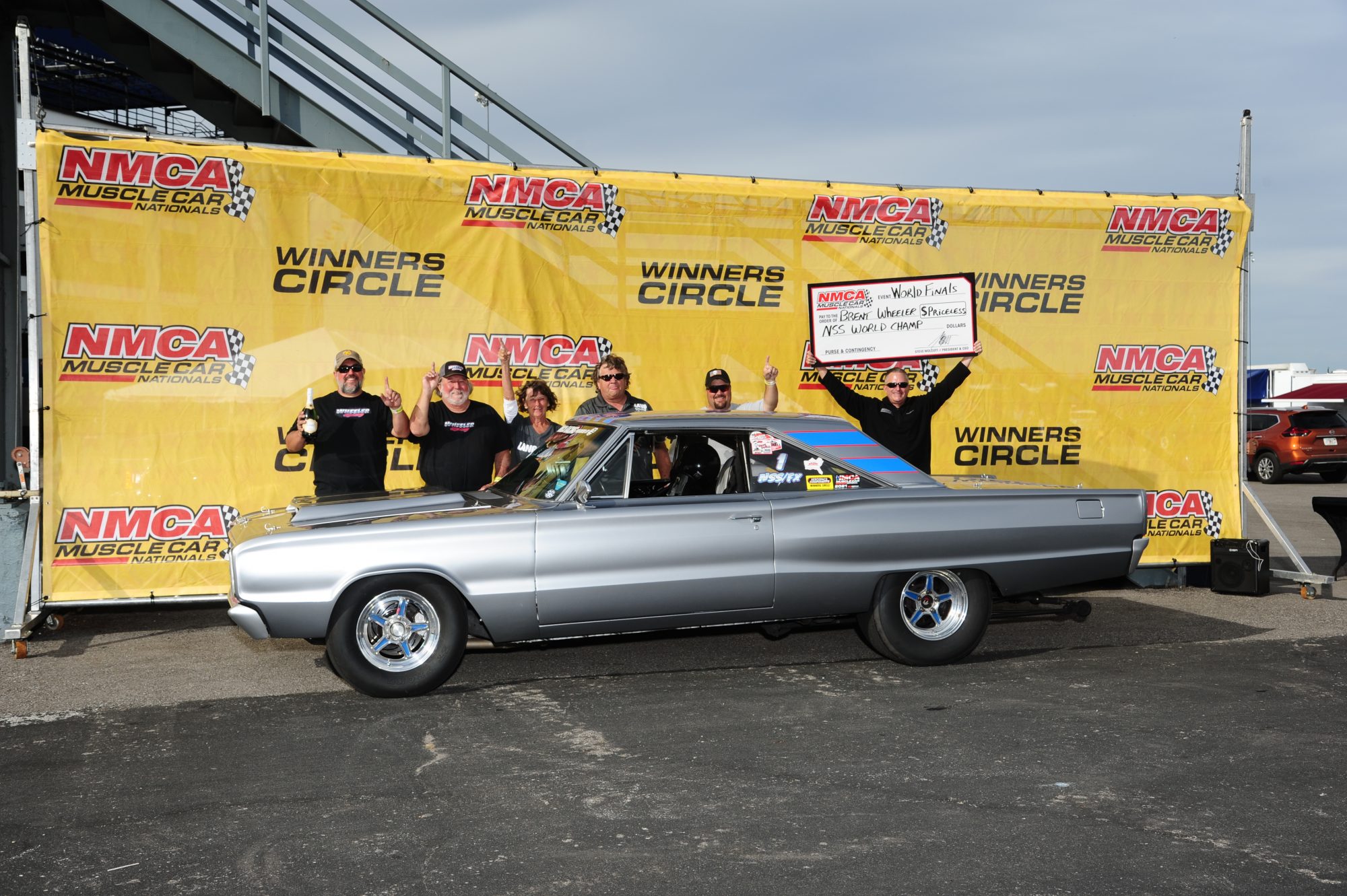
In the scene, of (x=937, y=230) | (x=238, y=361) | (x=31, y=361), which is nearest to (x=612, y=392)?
(x=238, y=361)

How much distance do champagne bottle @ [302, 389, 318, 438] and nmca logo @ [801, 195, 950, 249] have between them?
3.98m

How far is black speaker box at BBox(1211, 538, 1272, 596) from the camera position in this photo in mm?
9430

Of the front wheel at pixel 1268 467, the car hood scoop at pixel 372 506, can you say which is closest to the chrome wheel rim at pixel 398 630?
the car hood scoop at pixel 372 506

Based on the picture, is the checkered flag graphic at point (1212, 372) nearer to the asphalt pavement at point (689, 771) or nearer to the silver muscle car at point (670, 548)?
the asphalt pavement at point (689, 771)

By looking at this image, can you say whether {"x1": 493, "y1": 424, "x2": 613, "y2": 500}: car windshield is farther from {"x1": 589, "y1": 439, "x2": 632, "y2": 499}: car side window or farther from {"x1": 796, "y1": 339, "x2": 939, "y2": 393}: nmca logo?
{"x1": 796, "y1": 339, "x2": 939, "y2": 393}: nmca logo

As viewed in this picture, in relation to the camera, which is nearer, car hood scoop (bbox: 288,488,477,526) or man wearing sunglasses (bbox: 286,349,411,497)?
car hood scoop (bbox: 288,488,477,526)

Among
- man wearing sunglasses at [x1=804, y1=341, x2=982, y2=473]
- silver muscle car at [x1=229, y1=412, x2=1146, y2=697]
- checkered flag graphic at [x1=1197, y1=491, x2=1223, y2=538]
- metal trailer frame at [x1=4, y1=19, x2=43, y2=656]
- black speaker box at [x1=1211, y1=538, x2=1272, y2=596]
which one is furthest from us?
checkered flag graphic at [x1=1197, y1=491, x2=1223, y2=538]

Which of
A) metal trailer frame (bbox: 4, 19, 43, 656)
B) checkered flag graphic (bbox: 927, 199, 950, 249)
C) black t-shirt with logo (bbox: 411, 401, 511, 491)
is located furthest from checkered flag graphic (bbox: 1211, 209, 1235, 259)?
metal trailer frame (bbox: 4, 19, 43, 656)

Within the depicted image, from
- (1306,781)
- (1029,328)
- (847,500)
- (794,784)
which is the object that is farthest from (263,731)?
(1029,328)

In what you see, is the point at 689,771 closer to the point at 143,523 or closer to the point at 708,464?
the point at 708,464

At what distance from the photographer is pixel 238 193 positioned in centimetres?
838

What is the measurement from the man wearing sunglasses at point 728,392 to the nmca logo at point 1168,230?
3161 millimetres

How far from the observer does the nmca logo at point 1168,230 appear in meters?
9.98

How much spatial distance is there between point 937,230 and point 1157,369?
223 centimetres
